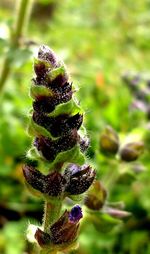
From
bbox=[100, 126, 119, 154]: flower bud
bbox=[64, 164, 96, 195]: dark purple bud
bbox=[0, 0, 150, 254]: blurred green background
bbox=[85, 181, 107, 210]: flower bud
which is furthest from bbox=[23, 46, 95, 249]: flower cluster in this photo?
bbox=[100, 126, 119, 154]: flower bud

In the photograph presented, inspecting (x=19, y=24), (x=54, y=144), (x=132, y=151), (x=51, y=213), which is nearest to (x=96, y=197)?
(x=132, y=151)

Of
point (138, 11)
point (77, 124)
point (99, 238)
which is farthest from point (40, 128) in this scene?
point (138, 11)

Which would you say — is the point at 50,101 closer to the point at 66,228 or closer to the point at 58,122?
the point at 58,122

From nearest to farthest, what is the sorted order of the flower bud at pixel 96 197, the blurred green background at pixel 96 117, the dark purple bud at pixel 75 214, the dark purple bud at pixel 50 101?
the dark purple bud at pixel 50 101 → the dark purple bud at pixel 75 214 → the flower bud at pixel 96 197 → the blurred green background at pixel 96 117

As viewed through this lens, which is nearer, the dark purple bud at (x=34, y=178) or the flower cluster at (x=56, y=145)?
the flower cluster at (x=56, y=145)

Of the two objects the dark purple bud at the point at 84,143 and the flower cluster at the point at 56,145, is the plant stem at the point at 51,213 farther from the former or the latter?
the dark purple bud at the point at 84,143

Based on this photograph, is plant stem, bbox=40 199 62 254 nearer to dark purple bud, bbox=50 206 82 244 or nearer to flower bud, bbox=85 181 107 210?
dark purple bud, bbox=50 206 82 244

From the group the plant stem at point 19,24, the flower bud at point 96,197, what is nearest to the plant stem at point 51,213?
the flower bud at point 96,197
